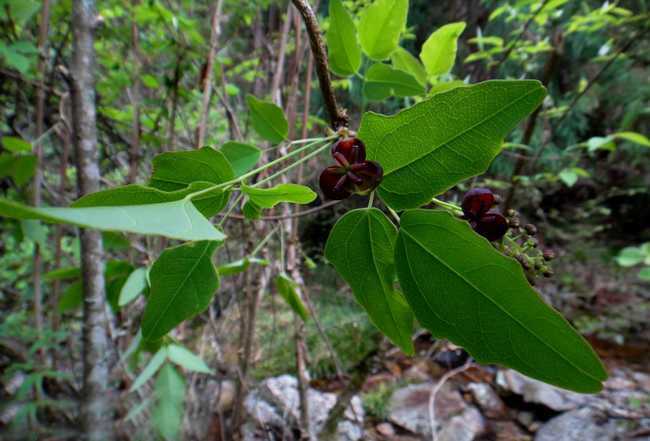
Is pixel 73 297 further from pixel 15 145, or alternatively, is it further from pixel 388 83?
pixel 388 83

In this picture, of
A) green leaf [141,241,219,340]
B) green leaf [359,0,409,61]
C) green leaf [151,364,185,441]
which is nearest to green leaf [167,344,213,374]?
green leaf [151,364,185,441]

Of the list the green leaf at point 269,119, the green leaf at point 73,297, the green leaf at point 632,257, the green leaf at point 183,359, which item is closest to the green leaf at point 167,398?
the green leaf at point 183,359

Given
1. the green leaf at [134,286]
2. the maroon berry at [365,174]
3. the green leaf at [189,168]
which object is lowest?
the green leaf at [134,286]

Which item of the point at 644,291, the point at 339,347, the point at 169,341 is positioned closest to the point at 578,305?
the point at 644,291

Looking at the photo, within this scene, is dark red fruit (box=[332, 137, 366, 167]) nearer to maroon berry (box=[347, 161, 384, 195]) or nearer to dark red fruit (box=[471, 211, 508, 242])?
maroon berry (box=[347, 161, 384, 195])

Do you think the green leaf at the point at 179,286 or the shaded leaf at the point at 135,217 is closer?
the shaded leaf at the point at 135,217

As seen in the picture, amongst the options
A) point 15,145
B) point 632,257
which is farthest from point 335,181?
point 632,257

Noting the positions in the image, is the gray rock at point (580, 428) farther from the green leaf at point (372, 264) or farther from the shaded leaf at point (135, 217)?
the shaded leaf at point (135, 217)
